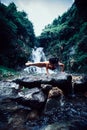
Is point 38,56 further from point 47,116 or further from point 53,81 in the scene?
point 47,116

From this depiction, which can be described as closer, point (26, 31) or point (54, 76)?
point (54, 76)

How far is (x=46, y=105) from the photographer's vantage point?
681 cm

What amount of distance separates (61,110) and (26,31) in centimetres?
2321

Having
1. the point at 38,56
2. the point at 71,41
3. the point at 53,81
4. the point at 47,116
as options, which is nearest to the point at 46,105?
the point at 47,116

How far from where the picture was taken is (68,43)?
25000mm

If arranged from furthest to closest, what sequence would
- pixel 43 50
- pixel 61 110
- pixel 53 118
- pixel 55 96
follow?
pixel 43 50 → pixel 55 96 → pixel 61 110 → pixel 53 118

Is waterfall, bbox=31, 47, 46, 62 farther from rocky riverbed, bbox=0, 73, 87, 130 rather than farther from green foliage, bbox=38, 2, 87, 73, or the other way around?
rocky riverbed, bbox=0, 73, 87, 130

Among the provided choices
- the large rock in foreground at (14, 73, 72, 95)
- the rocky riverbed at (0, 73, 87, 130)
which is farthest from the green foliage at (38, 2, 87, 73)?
the rocky riverbed at (0, 73, 87, 130)

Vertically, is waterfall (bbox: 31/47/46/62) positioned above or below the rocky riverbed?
above

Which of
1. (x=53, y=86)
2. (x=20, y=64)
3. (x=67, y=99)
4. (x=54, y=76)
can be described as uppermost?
(x=20, y=64)

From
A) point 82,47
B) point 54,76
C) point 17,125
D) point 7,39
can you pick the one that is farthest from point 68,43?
point 17,125

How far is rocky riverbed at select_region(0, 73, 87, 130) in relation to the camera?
5.42 metres

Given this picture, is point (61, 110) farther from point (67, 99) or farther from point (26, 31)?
point (26, 31)

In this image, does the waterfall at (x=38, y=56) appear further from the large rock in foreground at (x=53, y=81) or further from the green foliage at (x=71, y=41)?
the large rock in foreground at (x=53, y=81)
